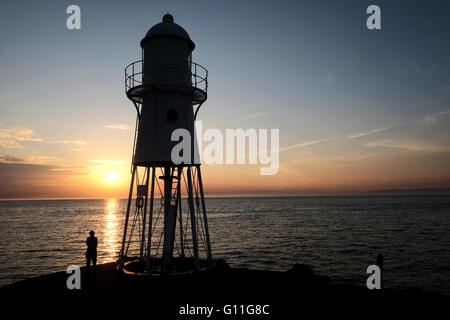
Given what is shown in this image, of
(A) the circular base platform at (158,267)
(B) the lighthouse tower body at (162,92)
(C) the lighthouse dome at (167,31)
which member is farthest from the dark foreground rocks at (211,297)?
(C) the lighthouse dome at (167,31)

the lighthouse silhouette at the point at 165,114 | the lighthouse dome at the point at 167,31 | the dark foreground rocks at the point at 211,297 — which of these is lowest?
the dark foreground rocks at the point at 211,297

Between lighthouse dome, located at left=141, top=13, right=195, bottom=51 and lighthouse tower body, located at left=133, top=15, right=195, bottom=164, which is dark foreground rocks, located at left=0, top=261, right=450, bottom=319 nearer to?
lighthouse tower body, located at left=133, top=15, right=195, bottom=164

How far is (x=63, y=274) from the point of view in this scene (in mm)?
15875

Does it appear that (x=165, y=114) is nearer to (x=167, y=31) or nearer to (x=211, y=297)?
(x=167, y=31)

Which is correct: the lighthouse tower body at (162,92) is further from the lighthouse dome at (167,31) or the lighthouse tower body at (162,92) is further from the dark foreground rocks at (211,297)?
the dark foreground rocks at (211,297)

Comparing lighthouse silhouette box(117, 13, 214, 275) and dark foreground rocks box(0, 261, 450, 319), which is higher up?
lighthouse silhouette box(117, 13, 214, 275)

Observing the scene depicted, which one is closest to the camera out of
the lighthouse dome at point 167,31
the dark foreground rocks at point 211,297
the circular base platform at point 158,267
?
the dark foreground rocks at point 211,297

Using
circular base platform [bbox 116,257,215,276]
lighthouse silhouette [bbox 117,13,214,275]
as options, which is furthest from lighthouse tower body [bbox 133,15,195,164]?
circular base platform [bbox 116,257,215,276]

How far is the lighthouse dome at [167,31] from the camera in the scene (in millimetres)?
14938

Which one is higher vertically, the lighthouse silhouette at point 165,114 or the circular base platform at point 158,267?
the lighthouse silhouette at point 165,114

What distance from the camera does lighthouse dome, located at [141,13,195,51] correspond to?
14938mm

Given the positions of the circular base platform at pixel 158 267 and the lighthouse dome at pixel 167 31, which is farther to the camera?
the lighthouse dome at pixel 167 31
